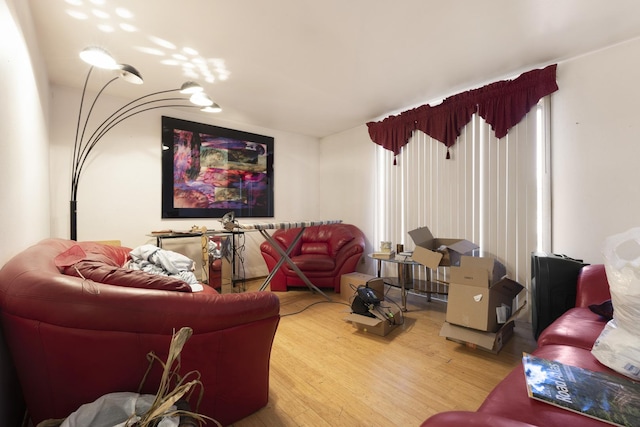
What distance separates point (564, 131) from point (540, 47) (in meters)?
0.77

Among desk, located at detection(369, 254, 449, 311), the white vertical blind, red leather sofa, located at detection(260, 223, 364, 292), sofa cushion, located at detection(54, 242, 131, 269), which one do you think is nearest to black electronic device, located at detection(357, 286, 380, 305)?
desk, located at detection(369, 254, 449, 311)

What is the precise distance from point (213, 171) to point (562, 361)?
154 inches

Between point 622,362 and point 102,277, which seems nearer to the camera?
point 622,362

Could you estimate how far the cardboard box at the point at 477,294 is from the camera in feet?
6.56

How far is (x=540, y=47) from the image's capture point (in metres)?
2.19

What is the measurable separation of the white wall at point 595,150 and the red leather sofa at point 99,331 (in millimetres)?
2839

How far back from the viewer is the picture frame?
350cm

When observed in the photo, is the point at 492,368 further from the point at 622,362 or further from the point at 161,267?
the point at 161,267

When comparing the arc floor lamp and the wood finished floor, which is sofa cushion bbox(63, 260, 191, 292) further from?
the arc floor lamp

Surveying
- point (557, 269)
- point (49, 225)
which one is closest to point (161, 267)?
point (49, 225)

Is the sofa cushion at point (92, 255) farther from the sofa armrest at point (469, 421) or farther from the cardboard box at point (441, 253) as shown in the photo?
the cardboard box at point (441, 253)

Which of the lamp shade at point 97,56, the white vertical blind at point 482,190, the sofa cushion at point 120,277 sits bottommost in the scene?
the sofa cushion at point 120,277

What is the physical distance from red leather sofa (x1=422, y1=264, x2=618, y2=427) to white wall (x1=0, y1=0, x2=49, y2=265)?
1887 mm

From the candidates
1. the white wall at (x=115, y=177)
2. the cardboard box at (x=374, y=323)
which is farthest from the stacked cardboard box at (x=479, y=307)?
the white wall at (x=115, y=177)
